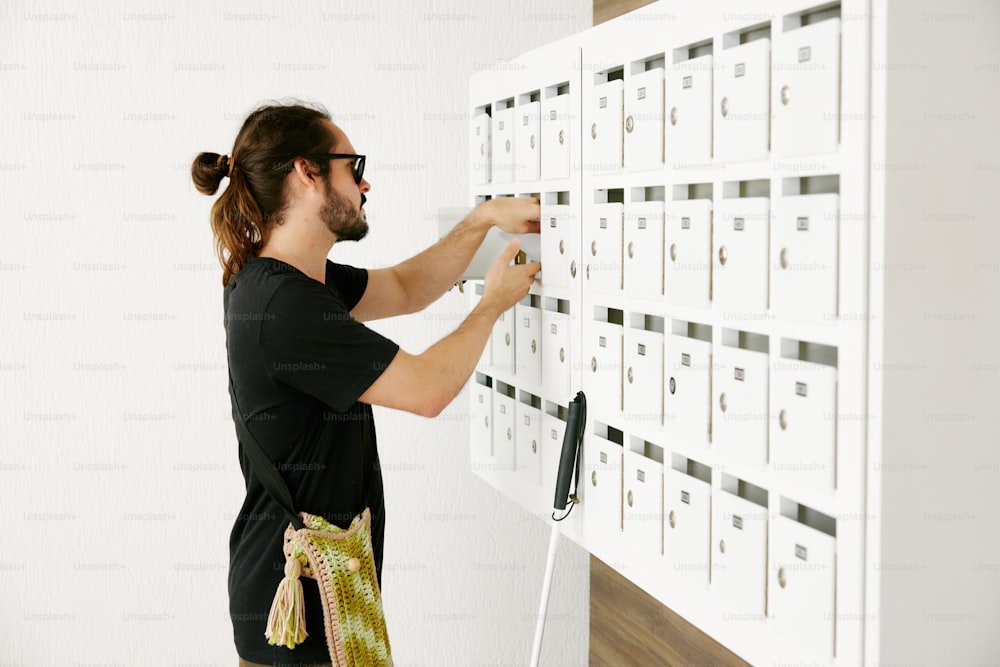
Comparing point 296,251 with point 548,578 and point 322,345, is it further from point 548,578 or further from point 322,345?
point 548,578

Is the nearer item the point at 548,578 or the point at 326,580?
the point at 326,580

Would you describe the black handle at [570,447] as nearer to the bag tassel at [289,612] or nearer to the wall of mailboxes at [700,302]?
the wall of mailboxes at [700,302]

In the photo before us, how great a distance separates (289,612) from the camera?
1676 millimetres

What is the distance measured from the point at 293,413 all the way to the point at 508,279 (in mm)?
451

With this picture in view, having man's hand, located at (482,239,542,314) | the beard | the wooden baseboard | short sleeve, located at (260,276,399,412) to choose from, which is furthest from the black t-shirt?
the wooden baseboard

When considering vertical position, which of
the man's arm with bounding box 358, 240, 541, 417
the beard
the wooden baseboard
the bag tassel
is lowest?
the wooden baseboard

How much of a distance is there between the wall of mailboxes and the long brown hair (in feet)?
1.31

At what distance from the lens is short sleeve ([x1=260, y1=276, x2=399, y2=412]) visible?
163cm

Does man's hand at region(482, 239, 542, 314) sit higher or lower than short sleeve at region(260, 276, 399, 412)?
higher

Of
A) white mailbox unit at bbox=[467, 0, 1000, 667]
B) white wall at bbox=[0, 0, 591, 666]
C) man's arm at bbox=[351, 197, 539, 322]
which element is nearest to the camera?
white mailbox unit at bbox=[467, 0, 1000, 667]

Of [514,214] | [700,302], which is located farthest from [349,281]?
[700,302]

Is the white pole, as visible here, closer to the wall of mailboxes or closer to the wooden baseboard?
the wall of mailboxes

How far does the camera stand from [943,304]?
110 cm

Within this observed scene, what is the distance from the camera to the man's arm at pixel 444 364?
165cm
